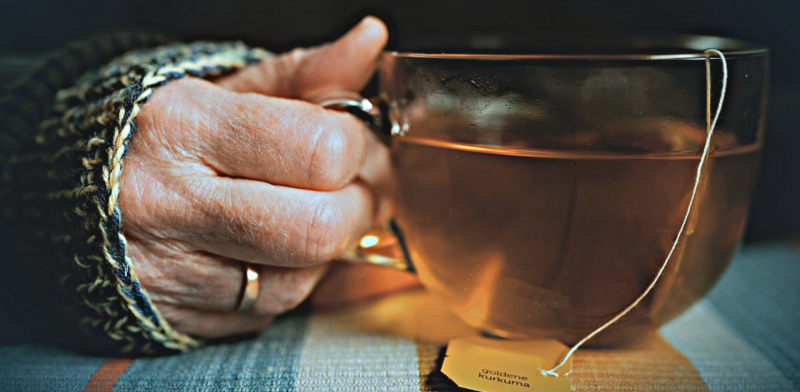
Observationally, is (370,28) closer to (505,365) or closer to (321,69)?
(321,69)

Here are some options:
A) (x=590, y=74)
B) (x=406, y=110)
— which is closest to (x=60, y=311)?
(x=406, y=110)

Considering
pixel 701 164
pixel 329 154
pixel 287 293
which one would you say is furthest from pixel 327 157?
pixel 701 164

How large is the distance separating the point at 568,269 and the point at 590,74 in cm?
11

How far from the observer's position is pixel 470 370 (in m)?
0.38

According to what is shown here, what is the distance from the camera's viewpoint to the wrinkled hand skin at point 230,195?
373mm

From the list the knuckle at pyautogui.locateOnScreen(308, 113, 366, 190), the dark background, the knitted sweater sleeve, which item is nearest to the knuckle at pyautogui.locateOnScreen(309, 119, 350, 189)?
the knuckle at pyautogui.locateOnScreen(308, 113, 366, 190)

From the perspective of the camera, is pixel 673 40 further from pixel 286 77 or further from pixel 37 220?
pixel 37 220

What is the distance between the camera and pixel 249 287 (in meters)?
0.41

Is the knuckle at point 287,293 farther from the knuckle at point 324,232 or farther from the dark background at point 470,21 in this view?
the dark background at point 470,21

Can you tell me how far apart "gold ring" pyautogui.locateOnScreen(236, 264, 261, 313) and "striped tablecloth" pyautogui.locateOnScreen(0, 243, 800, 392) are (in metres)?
0.04

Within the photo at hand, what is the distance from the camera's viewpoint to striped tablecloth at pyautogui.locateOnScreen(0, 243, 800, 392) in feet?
1.24

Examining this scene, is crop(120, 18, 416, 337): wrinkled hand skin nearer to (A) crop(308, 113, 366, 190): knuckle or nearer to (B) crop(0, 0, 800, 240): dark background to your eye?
(A) crop(308, 113, 366, 190): knuckle

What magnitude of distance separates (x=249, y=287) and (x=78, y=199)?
0.12m

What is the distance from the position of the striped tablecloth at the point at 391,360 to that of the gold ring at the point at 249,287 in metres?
0.04
